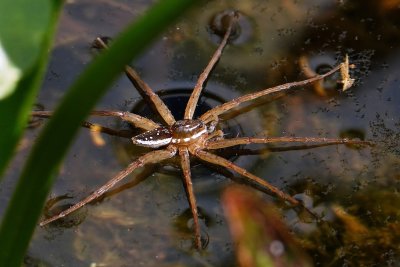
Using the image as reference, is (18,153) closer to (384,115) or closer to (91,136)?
(91,136)

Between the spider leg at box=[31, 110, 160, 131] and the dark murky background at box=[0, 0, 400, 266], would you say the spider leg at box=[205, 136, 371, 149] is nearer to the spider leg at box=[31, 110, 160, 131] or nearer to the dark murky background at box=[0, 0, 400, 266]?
the dark murky background at box=[0, 0, 400, 266]

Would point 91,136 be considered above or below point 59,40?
below

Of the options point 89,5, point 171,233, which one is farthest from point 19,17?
point 89,5

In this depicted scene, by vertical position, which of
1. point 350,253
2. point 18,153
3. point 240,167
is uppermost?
point 18,153

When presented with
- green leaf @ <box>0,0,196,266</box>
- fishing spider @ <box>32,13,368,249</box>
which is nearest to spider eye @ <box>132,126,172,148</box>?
fishing spider @ <box>32,13,368,249</box>

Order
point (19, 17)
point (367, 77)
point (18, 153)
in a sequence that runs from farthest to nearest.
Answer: point (367, 77) < point (18, 153) < point (19, 17)

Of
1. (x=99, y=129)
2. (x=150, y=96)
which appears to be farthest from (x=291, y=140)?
(x=99, y=129)
